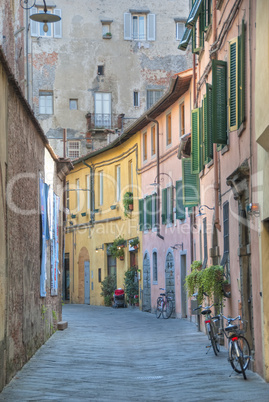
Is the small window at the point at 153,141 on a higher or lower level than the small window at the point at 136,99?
lower

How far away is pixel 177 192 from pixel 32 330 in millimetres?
12558

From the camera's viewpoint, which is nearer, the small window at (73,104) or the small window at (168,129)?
the small window at (168,129)

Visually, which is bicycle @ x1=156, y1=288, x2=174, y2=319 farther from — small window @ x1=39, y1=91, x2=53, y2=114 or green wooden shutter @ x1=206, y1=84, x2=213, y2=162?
small window @ x1=39, y1=91, x2=53, y2=114

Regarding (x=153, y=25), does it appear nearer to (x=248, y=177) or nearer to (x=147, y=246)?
(x=147, y=246)

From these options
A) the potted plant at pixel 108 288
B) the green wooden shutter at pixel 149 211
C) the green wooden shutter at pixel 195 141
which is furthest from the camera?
the potted plant at pixel 108 288

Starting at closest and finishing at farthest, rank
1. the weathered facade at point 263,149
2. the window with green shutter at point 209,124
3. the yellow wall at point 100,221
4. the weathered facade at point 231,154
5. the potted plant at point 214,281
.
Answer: the weathered facade at point 263,149 → the weathered facade at point 231,154 → the potted plant at point 214,281 → the window with green shutter at point 209,124 → the yellow wall at point 100,221

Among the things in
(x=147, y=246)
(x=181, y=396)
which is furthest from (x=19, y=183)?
(x=147, y=246)

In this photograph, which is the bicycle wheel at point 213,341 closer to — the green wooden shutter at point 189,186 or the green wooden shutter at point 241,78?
the green wooden shutter at point 241,78

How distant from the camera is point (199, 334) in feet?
64.5

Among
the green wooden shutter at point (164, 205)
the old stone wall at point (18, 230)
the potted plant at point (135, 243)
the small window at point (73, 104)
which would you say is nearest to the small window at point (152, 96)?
the small window at point (73, 104)

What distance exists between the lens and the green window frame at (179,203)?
2595 cm

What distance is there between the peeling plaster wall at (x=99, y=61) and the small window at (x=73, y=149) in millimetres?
310

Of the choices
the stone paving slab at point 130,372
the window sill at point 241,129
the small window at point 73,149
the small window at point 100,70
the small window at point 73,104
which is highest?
the small window at point 100,70

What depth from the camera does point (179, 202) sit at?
26.5 m
